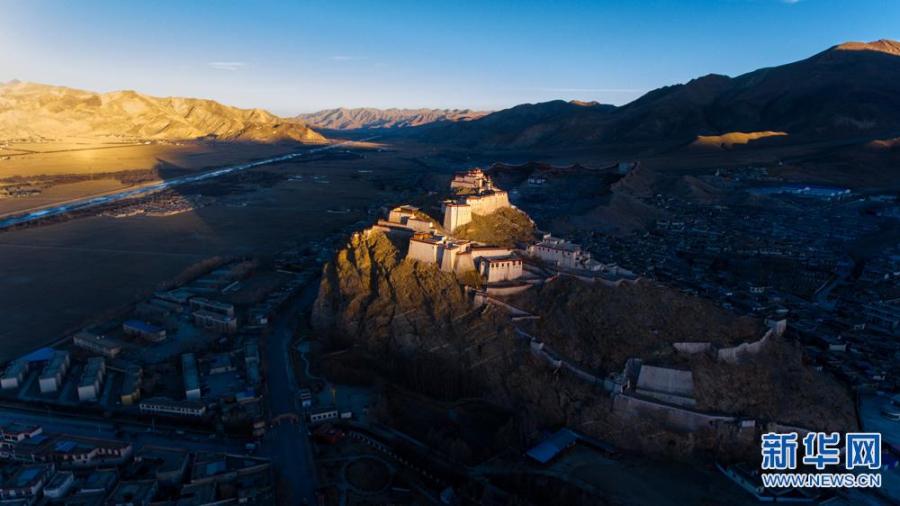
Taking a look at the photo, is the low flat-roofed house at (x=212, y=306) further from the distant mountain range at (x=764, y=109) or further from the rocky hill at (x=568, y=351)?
the distant mountain range at (x=764, y=109)

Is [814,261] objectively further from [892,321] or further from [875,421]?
[875,421]

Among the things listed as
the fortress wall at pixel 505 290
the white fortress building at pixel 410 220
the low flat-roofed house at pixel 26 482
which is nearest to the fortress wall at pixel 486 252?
the fortress wall at pixel 505 290

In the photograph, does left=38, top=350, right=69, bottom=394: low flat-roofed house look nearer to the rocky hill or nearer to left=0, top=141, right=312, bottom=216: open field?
the rocky hill

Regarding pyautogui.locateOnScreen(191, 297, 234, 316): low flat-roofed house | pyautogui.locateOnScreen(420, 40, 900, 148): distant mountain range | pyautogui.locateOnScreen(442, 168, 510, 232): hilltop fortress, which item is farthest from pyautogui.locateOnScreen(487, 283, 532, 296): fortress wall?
pyautogui.locateOnScreen(420, 40, 900, 148): distant mountain range

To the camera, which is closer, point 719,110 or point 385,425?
point 385,425

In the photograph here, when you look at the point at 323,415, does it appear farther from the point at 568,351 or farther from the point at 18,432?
the point at 18,432

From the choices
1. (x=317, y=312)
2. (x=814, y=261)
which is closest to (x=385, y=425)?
(x=317, y=312)
